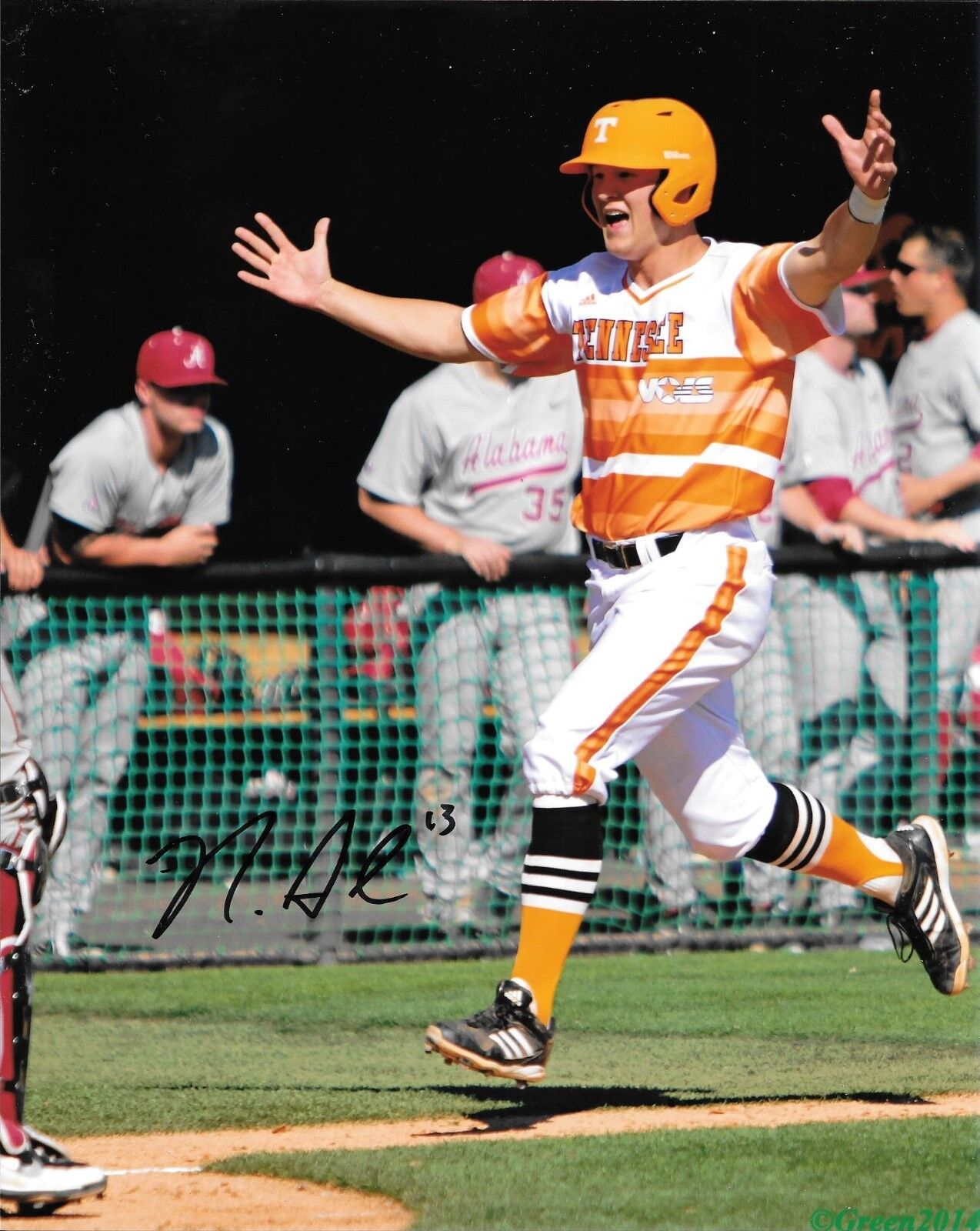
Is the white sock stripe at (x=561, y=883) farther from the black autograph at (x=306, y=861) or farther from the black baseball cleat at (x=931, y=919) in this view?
the black autograph at (x=306, y=861)

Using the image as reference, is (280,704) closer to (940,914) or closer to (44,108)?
(940,914)

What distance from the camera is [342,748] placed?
740 centimetres

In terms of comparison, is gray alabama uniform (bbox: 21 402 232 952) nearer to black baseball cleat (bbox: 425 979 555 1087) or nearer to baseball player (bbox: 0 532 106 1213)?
black baseball cleat (bbox: 425 979 555 1087)

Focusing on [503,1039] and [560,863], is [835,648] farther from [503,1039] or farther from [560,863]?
[503,1039]

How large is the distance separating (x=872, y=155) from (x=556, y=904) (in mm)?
1849

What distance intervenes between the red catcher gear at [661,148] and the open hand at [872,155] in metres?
0.49

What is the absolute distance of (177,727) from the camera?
24.4 ft

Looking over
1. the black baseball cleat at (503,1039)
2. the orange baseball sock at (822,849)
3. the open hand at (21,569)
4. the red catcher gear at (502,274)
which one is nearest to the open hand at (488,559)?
the red catcher gear at (502,274)

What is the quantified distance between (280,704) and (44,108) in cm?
364

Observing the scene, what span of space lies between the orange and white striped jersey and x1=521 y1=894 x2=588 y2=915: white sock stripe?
2.93ft


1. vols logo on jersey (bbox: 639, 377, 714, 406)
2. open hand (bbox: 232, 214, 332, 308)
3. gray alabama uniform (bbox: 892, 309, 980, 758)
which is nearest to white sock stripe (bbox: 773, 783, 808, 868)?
vols logo on jersey (bbox: 639, 377, 714, 406)

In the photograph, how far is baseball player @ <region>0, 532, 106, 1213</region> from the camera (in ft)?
12.6

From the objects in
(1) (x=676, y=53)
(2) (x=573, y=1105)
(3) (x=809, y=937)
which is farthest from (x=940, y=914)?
(1) (x=676, y=53)

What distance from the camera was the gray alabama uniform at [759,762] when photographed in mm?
7441
